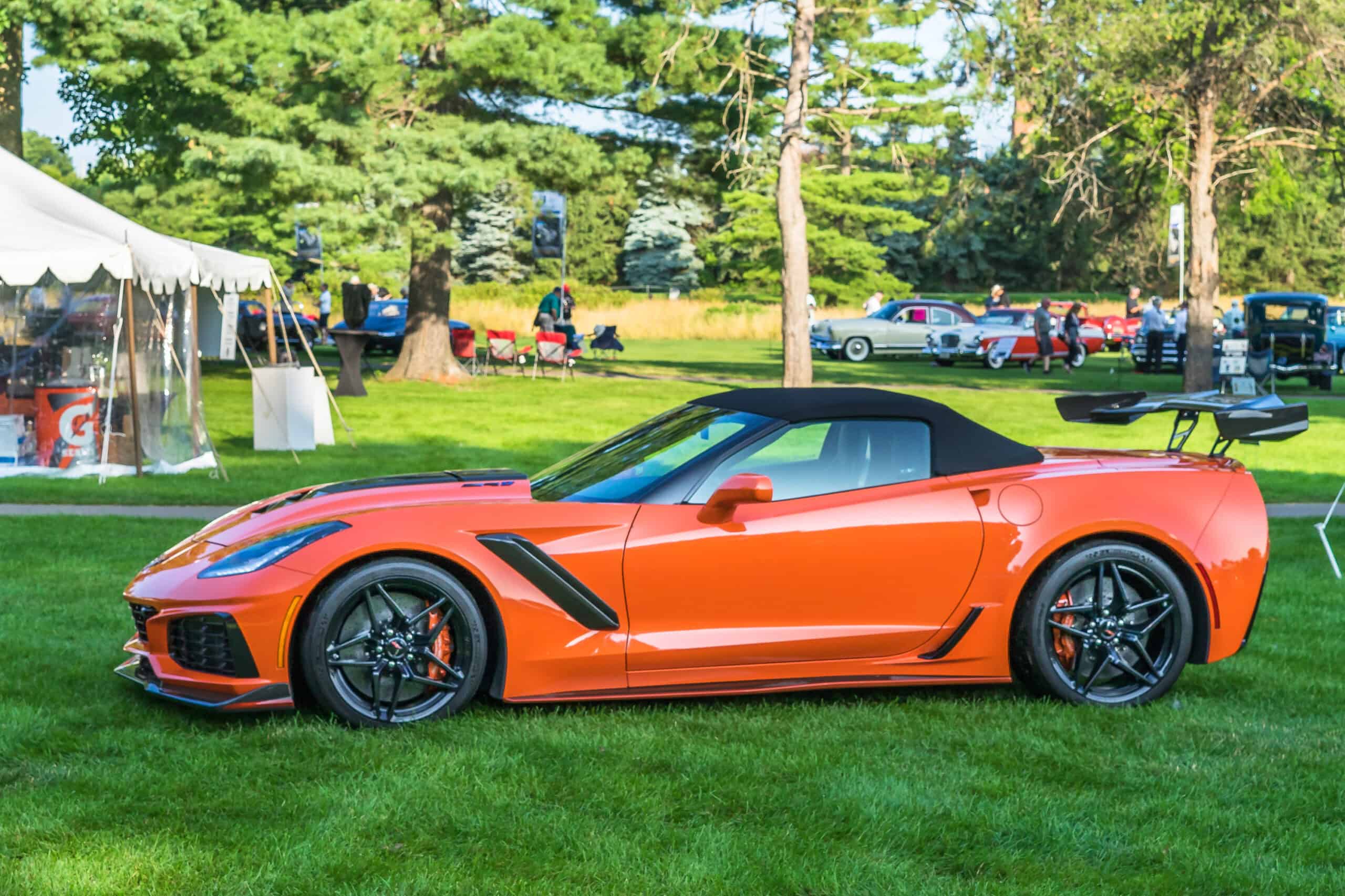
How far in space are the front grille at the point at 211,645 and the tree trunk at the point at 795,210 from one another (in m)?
20.7

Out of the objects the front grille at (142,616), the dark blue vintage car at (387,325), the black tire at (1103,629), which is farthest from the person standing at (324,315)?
the black tire at (1103,629)

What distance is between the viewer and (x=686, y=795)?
5031 millimetres

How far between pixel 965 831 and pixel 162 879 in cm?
230

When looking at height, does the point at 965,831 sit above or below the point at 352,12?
below

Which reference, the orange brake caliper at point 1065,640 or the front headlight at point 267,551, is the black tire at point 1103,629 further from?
the front headlight at point 267,551

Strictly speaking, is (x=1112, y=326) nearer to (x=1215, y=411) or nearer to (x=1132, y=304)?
(x=1132, y=304)

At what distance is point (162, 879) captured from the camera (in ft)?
13.6

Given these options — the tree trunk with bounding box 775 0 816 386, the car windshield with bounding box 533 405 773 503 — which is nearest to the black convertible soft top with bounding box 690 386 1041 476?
the car windshield with bounding box 533 405 773 503

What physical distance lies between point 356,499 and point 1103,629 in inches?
120

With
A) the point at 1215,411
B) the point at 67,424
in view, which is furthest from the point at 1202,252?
the point at 1215,411

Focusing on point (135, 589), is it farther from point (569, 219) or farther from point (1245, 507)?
point (569, 219)

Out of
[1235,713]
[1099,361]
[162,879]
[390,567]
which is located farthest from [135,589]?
[1099,361]

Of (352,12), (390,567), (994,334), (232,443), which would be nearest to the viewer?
(390,567)

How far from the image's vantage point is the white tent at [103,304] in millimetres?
14008
